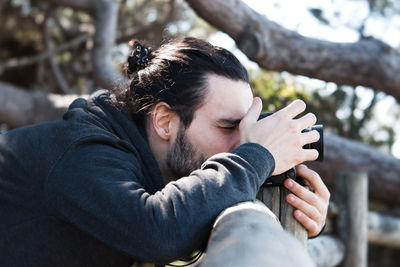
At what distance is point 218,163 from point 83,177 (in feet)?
1.18

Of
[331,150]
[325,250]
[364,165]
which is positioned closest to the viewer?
[325,250]

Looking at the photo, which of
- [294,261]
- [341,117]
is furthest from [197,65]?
[341,117]

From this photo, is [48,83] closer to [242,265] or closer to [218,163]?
[218,163]

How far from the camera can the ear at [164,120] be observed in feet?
6.21

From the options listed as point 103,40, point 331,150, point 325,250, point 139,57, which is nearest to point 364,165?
point 331,150

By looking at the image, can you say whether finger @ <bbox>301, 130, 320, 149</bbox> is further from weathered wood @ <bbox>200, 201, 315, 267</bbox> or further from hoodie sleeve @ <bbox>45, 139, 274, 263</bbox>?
weathered wood @ <bbox>200, 201, 315, 267</bbox>

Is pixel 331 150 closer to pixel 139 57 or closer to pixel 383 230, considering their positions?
pixel 383 230

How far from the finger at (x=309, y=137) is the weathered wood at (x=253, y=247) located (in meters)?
0.62

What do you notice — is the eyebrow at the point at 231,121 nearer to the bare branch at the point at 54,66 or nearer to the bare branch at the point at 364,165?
the bare branch at the point at 364,165

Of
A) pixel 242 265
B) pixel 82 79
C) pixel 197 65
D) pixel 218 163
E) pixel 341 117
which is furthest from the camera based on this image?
pixel 82 79

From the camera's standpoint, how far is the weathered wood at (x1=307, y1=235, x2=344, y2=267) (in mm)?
2653

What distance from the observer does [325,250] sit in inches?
119

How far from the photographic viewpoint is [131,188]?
4.54 feet

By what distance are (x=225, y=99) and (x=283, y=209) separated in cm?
46
